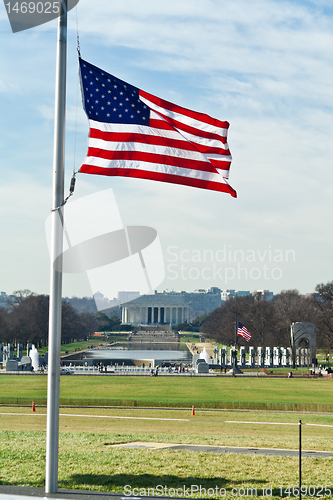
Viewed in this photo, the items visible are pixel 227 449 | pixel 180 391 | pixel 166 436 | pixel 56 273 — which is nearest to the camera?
pixel 56 273

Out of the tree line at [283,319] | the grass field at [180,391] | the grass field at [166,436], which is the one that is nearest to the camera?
the grass field at [166,436]

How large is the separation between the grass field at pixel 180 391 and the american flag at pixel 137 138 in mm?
29227

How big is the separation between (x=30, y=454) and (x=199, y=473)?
5025 millimetres

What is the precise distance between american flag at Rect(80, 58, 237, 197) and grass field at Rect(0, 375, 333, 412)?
95.9 ft

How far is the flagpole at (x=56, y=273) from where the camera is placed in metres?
10.9

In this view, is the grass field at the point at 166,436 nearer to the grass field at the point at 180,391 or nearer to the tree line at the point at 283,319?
the grass field at the point at 180,391

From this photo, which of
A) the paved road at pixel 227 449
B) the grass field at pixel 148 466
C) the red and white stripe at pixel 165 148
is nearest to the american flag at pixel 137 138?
the red and white stripe at pixel 165 148

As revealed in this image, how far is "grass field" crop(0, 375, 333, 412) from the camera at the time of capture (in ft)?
131

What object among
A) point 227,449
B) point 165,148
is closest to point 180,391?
point 227,449

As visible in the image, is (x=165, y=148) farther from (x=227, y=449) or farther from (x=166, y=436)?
(x=166, y=436)

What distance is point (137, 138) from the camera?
12719mm

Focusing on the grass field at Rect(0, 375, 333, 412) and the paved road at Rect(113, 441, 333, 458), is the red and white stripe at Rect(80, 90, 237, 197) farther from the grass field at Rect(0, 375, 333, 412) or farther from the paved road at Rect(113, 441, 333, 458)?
the grass field at Rect(0, 375, 333, 412)

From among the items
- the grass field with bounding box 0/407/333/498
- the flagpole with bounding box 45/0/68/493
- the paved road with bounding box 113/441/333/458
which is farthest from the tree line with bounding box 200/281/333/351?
the flagpole with bounding box 45/0/68/493

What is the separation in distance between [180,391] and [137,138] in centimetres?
4142
